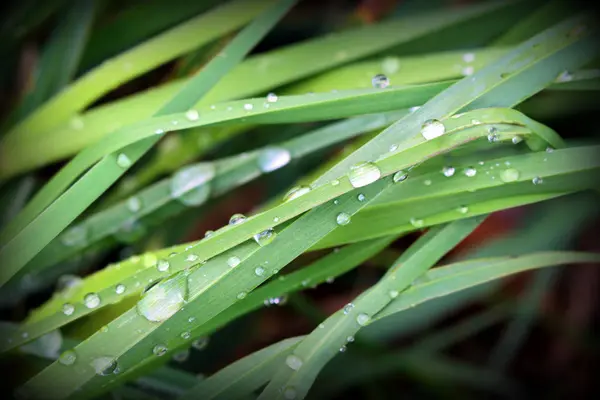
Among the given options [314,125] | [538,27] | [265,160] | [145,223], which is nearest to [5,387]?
[145,223]

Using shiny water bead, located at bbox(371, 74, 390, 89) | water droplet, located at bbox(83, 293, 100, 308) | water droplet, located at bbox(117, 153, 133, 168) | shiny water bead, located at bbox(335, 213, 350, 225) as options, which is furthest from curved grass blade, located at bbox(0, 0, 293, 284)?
shiny water bead, located at bbox(335, 213, 350, 225)

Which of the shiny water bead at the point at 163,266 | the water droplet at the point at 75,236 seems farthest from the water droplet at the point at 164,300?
the water droplet at the point at 75,236

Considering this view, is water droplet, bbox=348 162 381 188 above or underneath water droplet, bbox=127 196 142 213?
underneath

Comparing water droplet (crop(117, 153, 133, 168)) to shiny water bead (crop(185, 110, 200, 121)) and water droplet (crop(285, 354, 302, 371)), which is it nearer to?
shiny water bead (crop(185, 110, 200, 121))

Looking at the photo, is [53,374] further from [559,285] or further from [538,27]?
[559,285]

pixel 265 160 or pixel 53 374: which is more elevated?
pixel 265 160

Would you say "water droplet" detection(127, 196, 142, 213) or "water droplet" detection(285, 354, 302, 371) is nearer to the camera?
"water droplet" detection(285, 354, 302, 371)
